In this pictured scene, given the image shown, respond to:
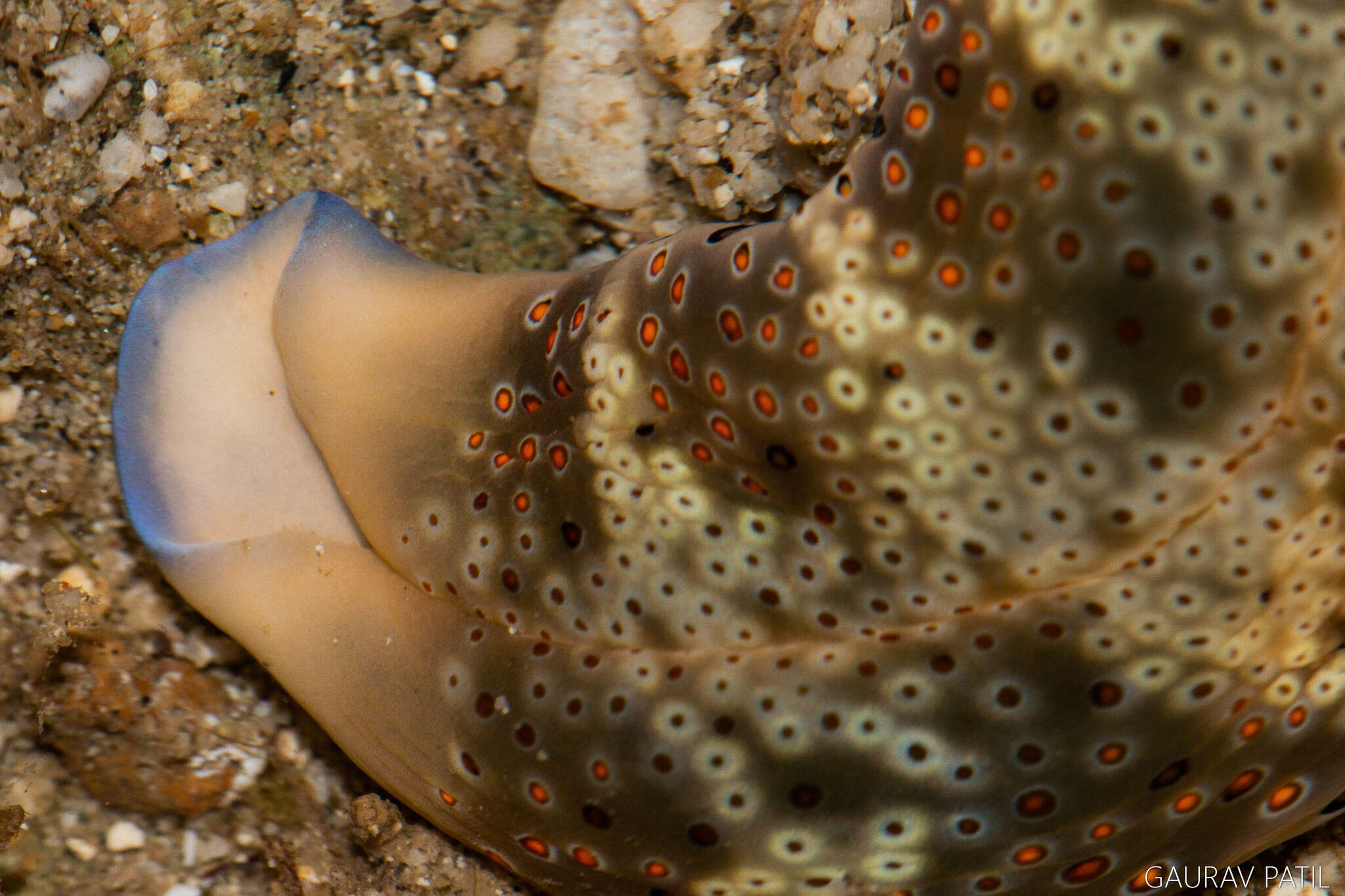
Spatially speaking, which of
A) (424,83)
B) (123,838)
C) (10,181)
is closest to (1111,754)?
(123,838)

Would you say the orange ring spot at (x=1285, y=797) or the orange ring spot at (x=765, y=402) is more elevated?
the orange ring spot at (x=765, y=402)

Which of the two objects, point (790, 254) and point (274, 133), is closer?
point (790, 254)

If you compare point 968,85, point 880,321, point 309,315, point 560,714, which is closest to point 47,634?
point 309,315

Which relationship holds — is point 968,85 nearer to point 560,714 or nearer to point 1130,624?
point 1130,624

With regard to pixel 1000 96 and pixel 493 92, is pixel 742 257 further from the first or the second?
pixel 493 92

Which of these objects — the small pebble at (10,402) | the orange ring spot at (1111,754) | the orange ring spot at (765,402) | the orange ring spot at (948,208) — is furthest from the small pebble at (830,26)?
the small pebble at (10,402)

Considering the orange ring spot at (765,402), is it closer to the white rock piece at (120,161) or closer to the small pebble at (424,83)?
the small pebble at (424,83)

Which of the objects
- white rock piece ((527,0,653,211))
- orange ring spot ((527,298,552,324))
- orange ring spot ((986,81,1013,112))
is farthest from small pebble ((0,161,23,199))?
orange ring spot ((986,81,1013,112))

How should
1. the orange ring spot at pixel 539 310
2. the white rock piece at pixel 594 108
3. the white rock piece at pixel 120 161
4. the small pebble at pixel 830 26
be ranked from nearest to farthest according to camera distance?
the orange ring spot at pixel 539 310, the small pebble at pixel 830 26, the white rock piece at pixel 120 161, the white rock piece at pixel 594 108

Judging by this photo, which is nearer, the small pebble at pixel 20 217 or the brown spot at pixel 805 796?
the brown spot at pixel 805 796
